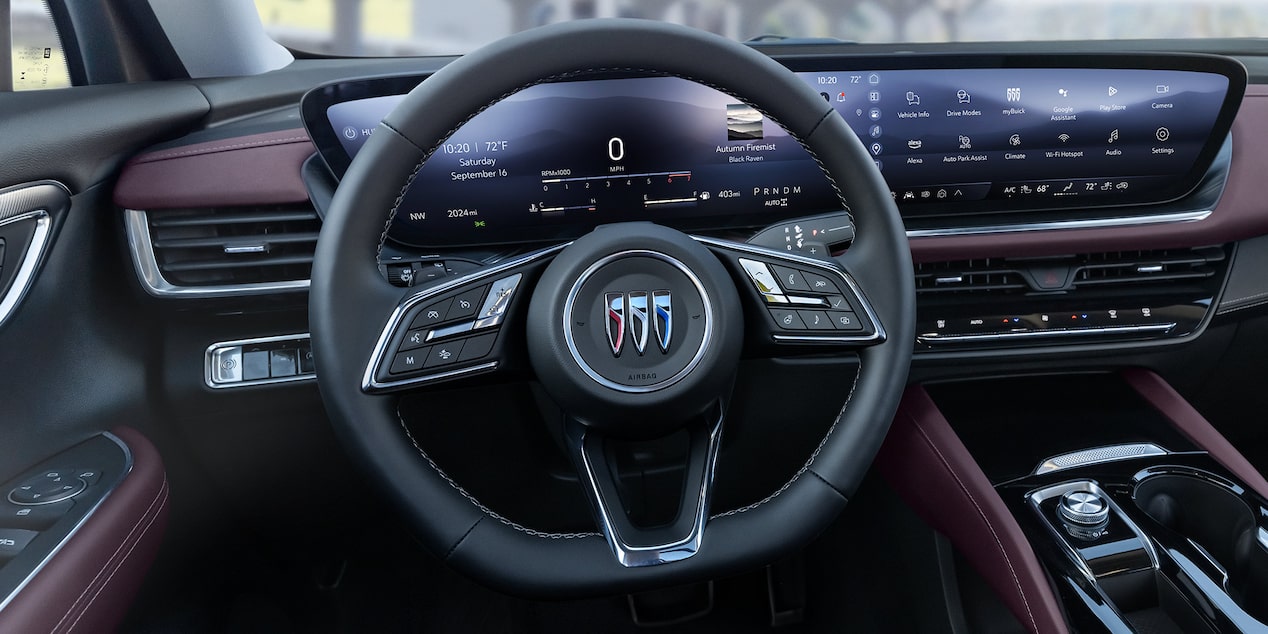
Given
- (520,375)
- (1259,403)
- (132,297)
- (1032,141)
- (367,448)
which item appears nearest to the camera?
(367,448)

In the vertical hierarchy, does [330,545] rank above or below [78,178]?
below

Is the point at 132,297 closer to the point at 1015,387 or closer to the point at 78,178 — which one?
the point at 78,178

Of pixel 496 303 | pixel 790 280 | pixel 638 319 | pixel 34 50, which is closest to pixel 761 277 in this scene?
pixel 790 280

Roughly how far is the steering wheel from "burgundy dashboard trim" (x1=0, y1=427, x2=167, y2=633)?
0.38m

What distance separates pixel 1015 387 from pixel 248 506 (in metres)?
1.36

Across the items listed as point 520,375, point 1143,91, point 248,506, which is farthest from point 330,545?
point 1143,91

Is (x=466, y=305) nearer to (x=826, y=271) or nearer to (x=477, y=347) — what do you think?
(x=477, y=347)

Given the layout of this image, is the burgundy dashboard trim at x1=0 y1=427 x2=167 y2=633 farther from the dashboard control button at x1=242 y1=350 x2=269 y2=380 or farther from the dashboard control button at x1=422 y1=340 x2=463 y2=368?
the dashboard control button at x1=422 y1=340 x2=463 y2=368

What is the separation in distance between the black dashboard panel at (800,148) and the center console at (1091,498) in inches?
14.7

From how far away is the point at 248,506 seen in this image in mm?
1598

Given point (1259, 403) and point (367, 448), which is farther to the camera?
point (1259, 403)

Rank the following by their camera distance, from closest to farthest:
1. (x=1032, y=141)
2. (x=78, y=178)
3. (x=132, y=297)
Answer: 1. (x=78, y=178)
2. (x=132, y=297)
3. (x=1032, y=141)

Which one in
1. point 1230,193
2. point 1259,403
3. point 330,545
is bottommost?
point 330,545

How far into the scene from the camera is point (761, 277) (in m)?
1.03
